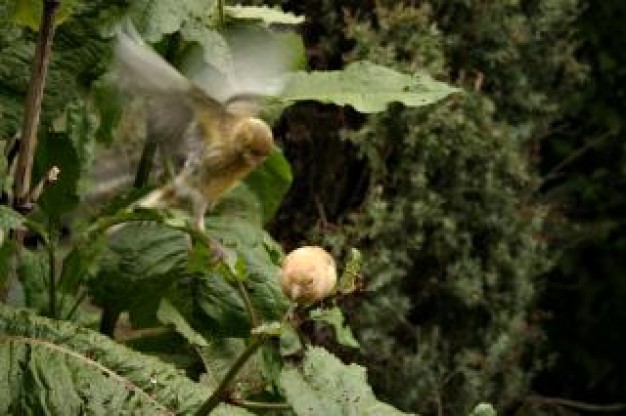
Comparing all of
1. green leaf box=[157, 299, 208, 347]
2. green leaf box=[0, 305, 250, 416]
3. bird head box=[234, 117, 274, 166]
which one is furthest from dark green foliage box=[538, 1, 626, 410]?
bird head box=[234, 117, 274, 166]

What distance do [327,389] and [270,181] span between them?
52 cm

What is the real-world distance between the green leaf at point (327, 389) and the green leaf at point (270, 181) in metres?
0.42

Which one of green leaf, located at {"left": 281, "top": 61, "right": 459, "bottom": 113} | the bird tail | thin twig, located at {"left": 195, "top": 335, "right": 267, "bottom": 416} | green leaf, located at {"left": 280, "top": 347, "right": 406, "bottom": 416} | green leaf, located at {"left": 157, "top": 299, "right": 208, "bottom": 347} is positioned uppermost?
the bird tail

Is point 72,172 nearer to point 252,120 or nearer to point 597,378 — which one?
point 252,120

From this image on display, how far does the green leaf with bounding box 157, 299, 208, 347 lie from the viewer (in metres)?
1.54

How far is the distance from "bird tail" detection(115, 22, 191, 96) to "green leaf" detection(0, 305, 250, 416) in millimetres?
311

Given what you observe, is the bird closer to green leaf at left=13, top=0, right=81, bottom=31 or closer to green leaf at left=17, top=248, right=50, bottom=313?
green leaf at left=13, top=0, right=81, bottom=31

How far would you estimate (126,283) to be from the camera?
4.92 ft

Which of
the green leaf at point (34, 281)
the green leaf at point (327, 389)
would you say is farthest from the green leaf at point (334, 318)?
the green leaf at point (34, 281)

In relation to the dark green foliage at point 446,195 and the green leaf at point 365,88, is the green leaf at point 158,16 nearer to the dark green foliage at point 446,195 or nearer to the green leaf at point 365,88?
the green leaf at point 365,88

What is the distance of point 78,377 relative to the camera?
1.26 meters

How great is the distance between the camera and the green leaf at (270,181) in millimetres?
1751

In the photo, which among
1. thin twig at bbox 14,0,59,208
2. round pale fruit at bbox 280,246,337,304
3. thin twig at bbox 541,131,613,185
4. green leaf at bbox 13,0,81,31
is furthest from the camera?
thin twig at bbox 541,131,613,185

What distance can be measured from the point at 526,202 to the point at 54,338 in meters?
2.22
